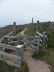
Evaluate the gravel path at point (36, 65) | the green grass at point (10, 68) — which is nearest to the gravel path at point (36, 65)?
the gravel path at point (36, 65)

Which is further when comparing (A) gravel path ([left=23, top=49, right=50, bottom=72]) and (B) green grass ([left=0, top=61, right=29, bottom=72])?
(A) gravel path ([left=23, top=49, right=50, bottom=72])

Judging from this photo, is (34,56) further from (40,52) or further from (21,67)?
(21,67)

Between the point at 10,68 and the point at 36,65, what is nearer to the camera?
the point at 10,68

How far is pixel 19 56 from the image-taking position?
334cm

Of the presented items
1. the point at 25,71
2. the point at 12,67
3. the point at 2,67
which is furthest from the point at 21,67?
the point at 2,67

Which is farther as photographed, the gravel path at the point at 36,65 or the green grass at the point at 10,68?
the gravel path at the point at 36,65

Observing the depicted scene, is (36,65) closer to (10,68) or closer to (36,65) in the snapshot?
(36,65)

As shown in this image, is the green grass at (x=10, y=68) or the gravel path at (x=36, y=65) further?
the gravel path at (x=36, y=65)

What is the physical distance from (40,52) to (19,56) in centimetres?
193

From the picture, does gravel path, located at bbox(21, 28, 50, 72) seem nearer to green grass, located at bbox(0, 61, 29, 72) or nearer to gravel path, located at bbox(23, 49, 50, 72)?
gravel path, located at bbox(23, 49, 50, 72)

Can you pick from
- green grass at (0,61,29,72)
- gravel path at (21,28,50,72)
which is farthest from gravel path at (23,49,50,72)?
green grass at (0,61,29,72)

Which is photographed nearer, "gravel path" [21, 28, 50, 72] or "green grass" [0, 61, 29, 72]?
"green grass" [0, 61, 29, 72]

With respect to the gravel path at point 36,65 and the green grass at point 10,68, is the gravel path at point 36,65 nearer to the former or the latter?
the gravel path at point 36,65

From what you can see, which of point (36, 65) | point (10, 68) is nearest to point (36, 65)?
point (36, 65)
